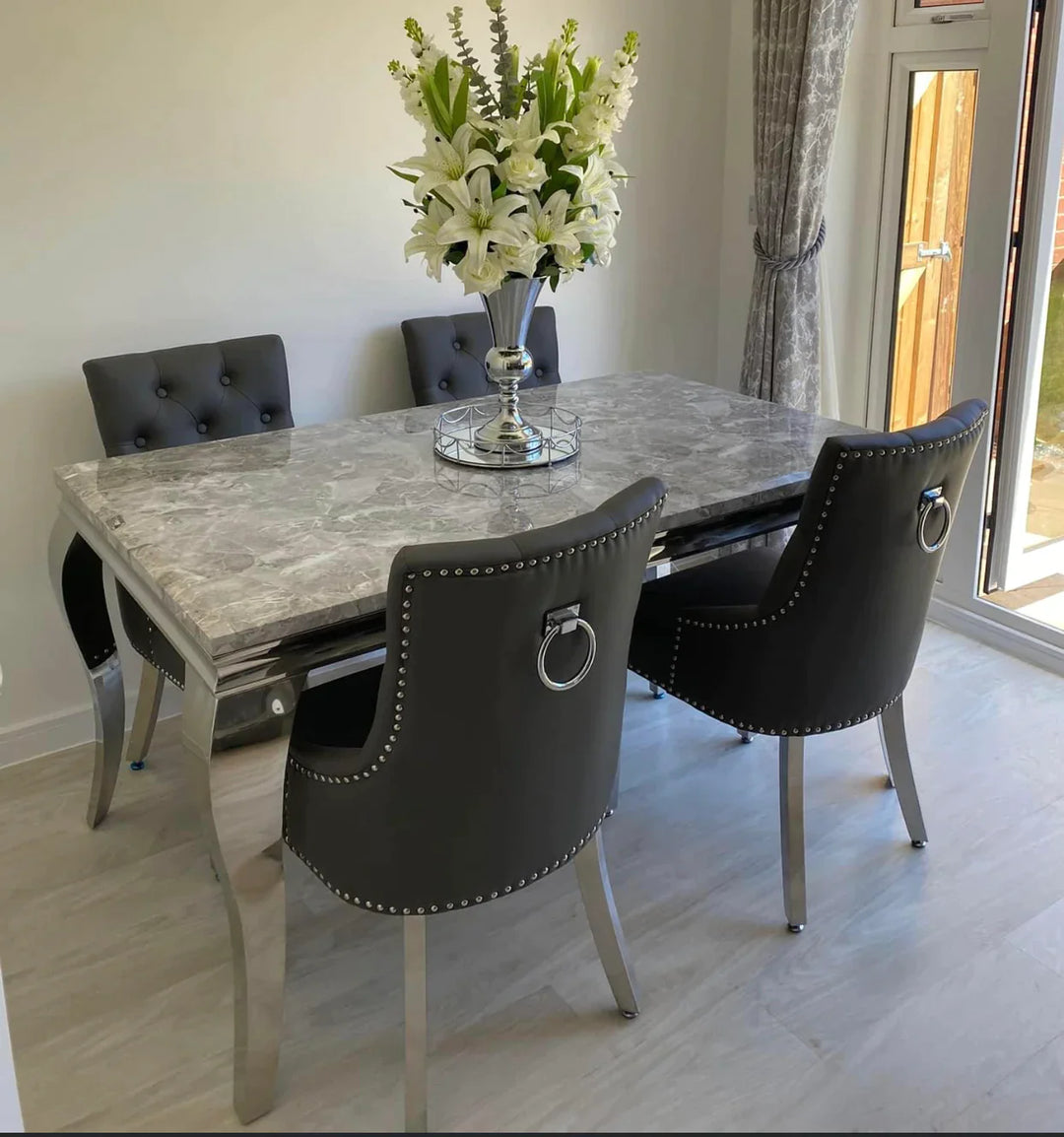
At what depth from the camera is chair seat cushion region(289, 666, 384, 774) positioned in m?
1.67

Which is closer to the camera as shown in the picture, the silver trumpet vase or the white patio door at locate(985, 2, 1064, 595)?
the silver trumpet vase

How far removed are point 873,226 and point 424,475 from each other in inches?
73.6

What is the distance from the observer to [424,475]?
215cm

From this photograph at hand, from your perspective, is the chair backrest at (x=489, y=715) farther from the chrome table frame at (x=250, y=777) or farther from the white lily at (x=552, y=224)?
the white lily at (x=552, y=224)

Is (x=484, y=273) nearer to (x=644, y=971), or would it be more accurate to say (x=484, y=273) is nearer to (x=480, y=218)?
(x=480, y=218)

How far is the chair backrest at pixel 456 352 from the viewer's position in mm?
2959

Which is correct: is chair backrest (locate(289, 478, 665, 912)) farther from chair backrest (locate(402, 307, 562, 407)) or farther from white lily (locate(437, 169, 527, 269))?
chair backrest (locate(402, 307, 562, 407))

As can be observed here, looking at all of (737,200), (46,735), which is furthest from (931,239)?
(46,735)

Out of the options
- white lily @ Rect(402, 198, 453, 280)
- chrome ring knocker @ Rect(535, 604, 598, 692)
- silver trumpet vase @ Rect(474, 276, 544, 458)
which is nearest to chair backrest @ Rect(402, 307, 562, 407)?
silver trumpet vase @ Rect(474, 276, 544, 458)

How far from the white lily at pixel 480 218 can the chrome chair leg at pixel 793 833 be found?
1050 mm

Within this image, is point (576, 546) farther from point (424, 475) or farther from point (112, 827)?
point (112, 827)

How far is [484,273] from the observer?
196cm

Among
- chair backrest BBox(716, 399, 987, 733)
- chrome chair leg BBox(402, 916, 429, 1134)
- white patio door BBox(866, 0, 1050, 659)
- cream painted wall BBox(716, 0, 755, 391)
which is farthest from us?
cream painted wall BBox(716, 0, 755, 391)

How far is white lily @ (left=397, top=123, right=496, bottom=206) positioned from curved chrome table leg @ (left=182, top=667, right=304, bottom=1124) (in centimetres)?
89
